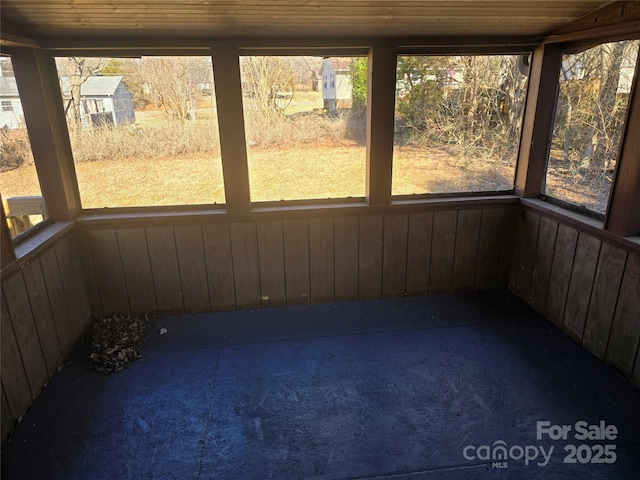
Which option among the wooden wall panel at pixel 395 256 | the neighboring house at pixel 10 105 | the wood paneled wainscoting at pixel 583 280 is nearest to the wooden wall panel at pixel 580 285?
the wood paneled wainscoting at pixel 583 280

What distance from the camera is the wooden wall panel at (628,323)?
2.37m

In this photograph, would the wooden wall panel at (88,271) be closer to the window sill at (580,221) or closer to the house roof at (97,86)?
the house roof at (97,86)

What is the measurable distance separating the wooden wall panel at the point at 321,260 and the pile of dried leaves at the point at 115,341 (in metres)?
1.34

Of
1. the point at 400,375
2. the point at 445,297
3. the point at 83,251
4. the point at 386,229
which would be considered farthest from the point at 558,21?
the point at 83,251

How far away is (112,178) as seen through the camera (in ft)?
9.94

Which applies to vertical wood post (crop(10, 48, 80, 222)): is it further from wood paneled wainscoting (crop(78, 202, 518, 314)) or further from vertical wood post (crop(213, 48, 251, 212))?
vertical wood post (crop(213, 48, 251, 212))

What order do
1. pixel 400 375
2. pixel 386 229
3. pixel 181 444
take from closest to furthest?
1. pixel 181 444
2. pixel 400 375
3. pixel 386 229

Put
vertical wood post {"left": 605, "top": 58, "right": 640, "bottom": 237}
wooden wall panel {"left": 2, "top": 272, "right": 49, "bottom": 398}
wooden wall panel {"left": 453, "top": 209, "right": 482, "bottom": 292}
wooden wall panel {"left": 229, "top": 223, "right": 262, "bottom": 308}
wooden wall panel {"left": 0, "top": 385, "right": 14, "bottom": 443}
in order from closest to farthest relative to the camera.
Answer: wooden wall panel {"left": 0, "top": 385, "right": 14, "bottom": 443} < wooden wall panel {"left": 2, "top": 272, "right": 49, "bottom": 398} < vertical wood post {"left": 605, "top": 58, "right": 640, "bottom": 237} < wooden wall panel {"left": 229, "top": 223, "right": 262, "bottom": 308} < wooden wall panel {"left": 453, "top": 209, "right": 482, "bottom": 292}

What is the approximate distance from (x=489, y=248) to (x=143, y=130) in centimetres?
285

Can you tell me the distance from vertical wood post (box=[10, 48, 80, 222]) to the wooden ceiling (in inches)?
6.7

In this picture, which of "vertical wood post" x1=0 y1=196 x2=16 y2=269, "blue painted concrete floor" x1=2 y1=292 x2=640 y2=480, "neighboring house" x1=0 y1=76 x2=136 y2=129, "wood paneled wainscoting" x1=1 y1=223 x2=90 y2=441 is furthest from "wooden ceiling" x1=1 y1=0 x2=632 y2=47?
"blue painted concrete floor" x1=2 y1=292 x2=640 y2=480

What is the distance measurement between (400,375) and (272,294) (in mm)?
1261

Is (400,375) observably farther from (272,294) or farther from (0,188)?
(0,188)

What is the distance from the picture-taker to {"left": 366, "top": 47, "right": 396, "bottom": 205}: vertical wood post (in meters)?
2.96
